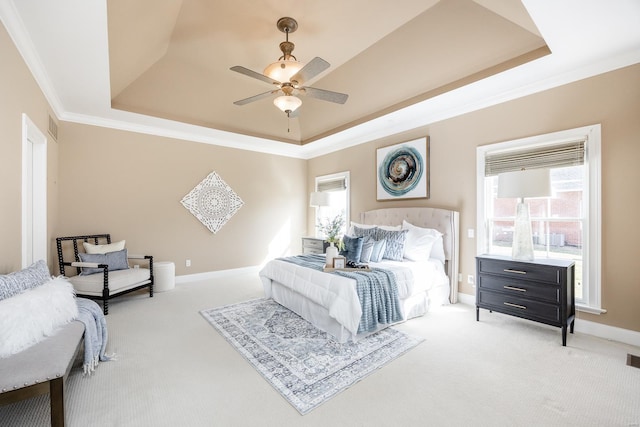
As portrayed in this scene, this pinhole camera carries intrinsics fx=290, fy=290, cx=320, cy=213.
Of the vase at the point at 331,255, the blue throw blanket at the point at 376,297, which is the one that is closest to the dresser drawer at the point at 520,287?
the blue throw blanket at the point at 376,297

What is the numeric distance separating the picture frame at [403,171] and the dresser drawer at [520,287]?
1588 millimetres

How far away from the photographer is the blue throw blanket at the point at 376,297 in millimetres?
2801

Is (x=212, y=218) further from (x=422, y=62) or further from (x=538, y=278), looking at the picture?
(x=538, y=278)

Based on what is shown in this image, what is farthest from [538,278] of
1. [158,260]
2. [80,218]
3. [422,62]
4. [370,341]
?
[80,218]

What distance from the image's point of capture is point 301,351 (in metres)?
2.60

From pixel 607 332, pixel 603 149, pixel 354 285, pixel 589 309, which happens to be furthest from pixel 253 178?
pixel 607 332

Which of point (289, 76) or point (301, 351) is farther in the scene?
point (289, 76)

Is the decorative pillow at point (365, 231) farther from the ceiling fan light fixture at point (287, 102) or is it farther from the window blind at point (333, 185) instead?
the ceiling fan light fixture at point (287, 102)

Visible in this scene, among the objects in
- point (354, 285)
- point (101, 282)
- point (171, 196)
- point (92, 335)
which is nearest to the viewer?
point (92, 335)

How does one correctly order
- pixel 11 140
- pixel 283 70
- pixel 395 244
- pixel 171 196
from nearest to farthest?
pixel 11 140 → pixel 283 70 → pixel 395 244 → pixel 171 196

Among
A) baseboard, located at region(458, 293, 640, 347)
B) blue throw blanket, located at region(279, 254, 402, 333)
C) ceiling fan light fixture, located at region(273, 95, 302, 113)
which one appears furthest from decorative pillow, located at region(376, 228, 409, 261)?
ceiling fan light fixture, located at region(273, 95, 302, 113)

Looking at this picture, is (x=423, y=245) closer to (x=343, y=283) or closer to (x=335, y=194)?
(x=343, y=283)

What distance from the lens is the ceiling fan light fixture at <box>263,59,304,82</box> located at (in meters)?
2.82

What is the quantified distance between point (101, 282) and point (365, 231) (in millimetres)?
3543
